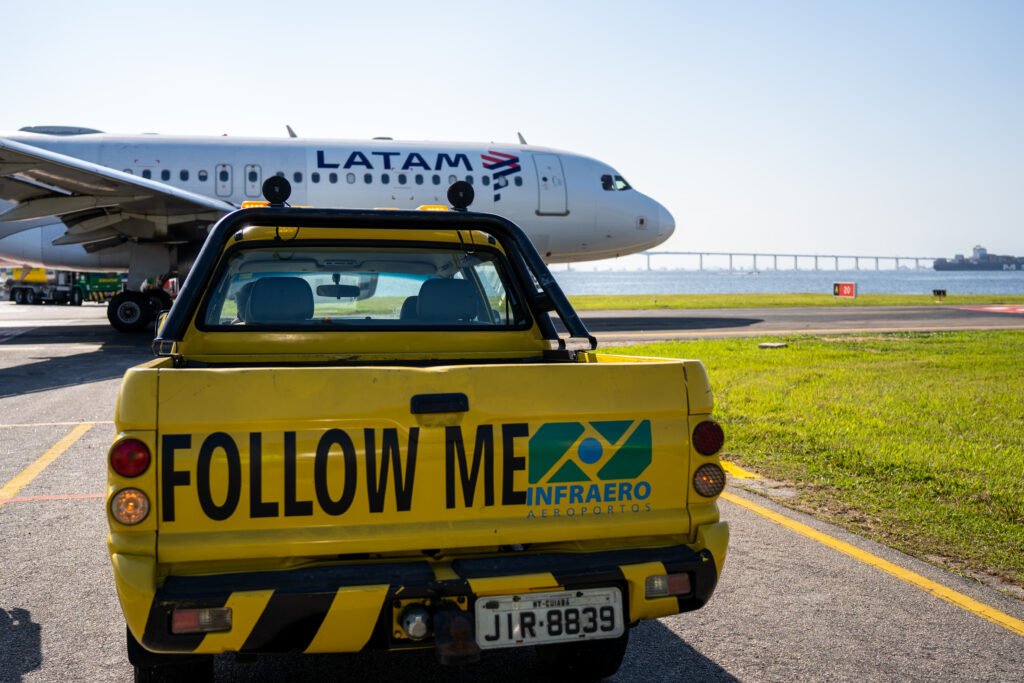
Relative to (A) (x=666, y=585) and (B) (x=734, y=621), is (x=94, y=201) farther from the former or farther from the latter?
(A) (x=666, y=585)

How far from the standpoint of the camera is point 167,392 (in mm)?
2758

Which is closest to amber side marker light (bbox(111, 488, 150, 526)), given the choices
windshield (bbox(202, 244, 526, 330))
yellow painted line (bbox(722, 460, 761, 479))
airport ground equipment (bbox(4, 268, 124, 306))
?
windshield (bbox(202, 244, 526, 330))

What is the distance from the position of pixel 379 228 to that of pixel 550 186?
18.1 metres

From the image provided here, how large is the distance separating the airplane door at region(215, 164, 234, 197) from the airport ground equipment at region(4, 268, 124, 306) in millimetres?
27450

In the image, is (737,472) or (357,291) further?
(737,472)

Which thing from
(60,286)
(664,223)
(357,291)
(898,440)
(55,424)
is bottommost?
(898,440)

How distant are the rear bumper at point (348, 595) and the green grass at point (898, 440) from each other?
114 inches

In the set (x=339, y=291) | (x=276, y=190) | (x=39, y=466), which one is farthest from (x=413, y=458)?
(x=39, y=466)

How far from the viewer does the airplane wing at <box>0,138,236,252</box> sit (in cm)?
1497

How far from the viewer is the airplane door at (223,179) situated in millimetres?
20047

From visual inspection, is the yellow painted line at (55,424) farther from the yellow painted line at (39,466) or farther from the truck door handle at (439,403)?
the truck door handle at (439,403)

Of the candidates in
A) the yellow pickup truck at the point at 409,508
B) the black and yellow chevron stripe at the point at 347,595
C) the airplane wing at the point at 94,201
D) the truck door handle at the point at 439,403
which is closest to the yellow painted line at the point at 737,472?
the yellow pickup truck at the point at 409,508

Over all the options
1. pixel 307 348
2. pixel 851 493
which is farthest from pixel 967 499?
pixel 307 348

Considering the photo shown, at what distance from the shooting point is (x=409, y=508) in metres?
2.92
